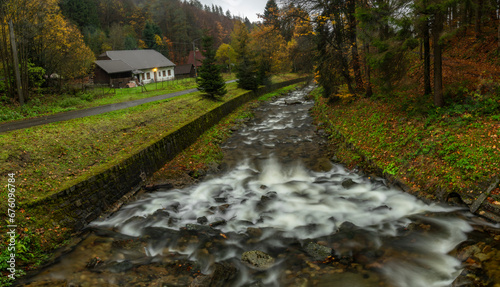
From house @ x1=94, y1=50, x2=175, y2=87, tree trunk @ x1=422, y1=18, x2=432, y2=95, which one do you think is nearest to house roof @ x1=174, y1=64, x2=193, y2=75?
house @ x1=94, y1=50, x2=175, y2=87

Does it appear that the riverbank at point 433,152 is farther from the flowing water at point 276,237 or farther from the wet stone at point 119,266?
the wet stone at point 119,266

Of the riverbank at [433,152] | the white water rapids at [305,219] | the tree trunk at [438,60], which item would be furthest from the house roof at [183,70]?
the tree trunk at [438,60]

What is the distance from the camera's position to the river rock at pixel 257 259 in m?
6.39

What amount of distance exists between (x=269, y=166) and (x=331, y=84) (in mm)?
9631

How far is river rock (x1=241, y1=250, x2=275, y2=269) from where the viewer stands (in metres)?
6.39

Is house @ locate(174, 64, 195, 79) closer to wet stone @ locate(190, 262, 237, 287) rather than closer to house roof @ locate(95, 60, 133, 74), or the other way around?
house roof @ locate(95, 60, 133, 74)

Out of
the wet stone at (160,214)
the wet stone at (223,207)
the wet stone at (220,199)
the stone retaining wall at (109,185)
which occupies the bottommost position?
the wet stone at (223,207)

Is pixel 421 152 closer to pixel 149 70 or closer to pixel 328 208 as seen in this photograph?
pixel 328 208

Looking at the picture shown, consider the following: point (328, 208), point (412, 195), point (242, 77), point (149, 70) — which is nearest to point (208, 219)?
point (328, 208)

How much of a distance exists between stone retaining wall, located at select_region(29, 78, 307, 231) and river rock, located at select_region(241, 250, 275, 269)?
4823mm

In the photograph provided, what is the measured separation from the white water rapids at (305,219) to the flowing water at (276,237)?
0.10ft

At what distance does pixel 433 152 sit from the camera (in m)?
8.73

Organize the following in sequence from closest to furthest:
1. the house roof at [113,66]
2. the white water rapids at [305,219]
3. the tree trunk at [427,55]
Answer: the white water rapids at [305,219], the tree trunk at [427,55], the house roof at [113,66]

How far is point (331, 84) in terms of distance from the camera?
19438mm
